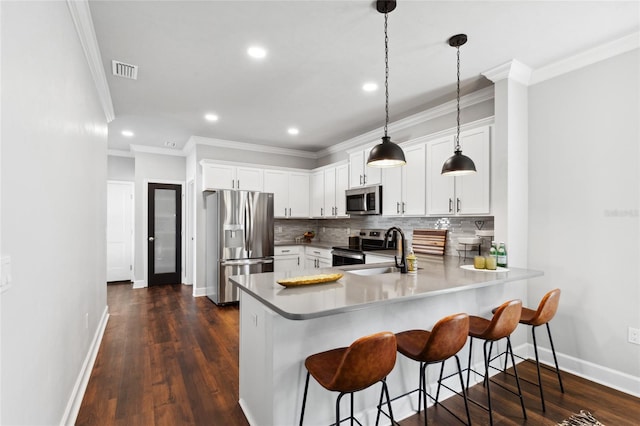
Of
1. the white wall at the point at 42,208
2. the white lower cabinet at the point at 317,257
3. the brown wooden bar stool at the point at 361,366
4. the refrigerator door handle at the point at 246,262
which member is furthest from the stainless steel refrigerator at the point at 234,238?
the brown wooden bar stool at the point at 361,366

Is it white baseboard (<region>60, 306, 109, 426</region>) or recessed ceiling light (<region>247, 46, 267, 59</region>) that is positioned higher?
recessed ceiling light (<region>247, 46, 267, 59</region>)

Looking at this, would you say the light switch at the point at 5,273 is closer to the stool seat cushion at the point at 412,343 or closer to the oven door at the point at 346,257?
the stool seat cushion at the point at 412,343

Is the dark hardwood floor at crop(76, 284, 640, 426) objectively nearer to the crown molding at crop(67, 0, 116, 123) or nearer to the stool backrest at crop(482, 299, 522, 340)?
the stool backrest at crop(482, 299, 522, 340)

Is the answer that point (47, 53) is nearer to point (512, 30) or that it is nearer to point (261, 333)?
point (261, 333)

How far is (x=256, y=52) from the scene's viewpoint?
2.68 metres

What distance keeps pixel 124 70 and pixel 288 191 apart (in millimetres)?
3332

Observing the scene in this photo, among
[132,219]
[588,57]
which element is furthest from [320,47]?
[132,219]

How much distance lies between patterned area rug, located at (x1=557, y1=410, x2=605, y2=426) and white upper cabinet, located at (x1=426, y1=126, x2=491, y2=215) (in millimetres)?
1703

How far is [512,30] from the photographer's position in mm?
2385

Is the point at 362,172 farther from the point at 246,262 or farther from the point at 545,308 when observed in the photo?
the point at 545,308

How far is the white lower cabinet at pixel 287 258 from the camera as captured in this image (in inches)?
219

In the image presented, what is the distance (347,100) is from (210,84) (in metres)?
1.54

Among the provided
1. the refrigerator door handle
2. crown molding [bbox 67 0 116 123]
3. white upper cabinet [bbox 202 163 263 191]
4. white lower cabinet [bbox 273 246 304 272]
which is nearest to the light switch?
crown molding [bbox 67 0 116 123]

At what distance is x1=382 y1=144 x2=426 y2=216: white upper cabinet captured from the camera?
153 inches
